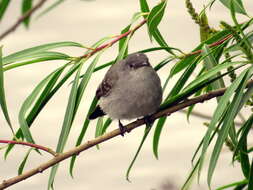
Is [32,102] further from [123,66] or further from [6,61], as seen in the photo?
[123,66]

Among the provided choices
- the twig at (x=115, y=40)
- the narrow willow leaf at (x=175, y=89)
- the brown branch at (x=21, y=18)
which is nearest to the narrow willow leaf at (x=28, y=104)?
the twig at (x=115, y=40)

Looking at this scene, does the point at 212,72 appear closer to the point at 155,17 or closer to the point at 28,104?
the point at 155,17

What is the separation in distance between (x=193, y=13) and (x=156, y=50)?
1.02 ft

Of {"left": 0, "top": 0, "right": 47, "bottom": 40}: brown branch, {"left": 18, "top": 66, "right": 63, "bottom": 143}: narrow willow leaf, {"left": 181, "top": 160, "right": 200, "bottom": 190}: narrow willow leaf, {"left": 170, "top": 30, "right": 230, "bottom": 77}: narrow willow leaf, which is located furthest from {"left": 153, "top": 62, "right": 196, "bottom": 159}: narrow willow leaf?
{"left": 0, "top": 0, "right": 47, "bottom": 40}: brown branch

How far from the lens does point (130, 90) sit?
1919 mm

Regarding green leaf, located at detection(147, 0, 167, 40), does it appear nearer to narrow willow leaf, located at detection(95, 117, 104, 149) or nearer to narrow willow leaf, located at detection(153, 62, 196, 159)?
narrow willow leaf, located at detection(153, 62, 196, 159)

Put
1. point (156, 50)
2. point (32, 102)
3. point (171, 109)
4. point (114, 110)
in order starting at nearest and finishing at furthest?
1. point (171, 109)
2. point (32, 102)
3. point (156, 50)
4. point (114, 110)

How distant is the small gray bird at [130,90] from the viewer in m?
1.81

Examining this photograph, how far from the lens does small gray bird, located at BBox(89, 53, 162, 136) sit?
1.81m

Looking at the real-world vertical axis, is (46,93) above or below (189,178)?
above

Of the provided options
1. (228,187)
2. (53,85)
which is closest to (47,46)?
(53,85)

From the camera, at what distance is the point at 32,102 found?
160cm

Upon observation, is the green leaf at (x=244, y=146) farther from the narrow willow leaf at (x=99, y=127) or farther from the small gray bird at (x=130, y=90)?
the narrow willow leaf at (x=99, y=127)

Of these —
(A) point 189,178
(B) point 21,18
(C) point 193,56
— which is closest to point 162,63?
(C) point 193,56
